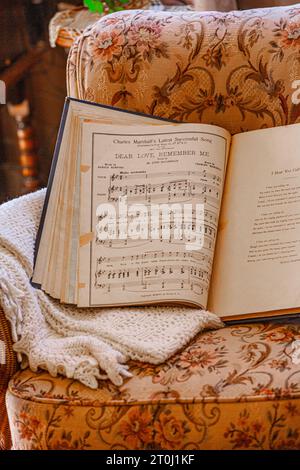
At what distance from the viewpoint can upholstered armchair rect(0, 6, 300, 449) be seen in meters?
1.10

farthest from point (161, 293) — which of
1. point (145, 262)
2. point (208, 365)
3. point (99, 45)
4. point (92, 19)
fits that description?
point (92, 19)

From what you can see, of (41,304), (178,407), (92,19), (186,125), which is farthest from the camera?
(92,19)

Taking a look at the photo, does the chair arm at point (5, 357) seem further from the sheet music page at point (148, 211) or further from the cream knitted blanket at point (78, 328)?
the sheet music page at point (148, 211)

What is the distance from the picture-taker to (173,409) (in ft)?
3.61

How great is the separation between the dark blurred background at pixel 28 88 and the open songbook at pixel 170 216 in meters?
1.16

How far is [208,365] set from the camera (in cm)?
116

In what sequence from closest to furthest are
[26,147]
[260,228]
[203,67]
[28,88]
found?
[260,228] → [203,67] → [26,147] → [28,88]

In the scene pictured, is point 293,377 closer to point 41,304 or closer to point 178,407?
point 178,407

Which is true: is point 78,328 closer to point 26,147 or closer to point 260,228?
point 260,228

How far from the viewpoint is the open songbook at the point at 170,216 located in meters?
1.31

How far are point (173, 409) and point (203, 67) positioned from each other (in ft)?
2.34

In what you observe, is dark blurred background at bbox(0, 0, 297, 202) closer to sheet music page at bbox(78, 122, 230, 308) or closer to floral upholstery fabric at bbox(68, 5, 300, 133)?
floral upholstery fabric at bbox(68, 5, 300, 133)

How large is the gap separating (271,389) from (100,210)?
47 cm

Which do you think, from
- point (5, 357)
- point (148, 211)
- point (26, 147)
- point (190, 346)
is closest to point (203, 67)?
point (148, 211)
